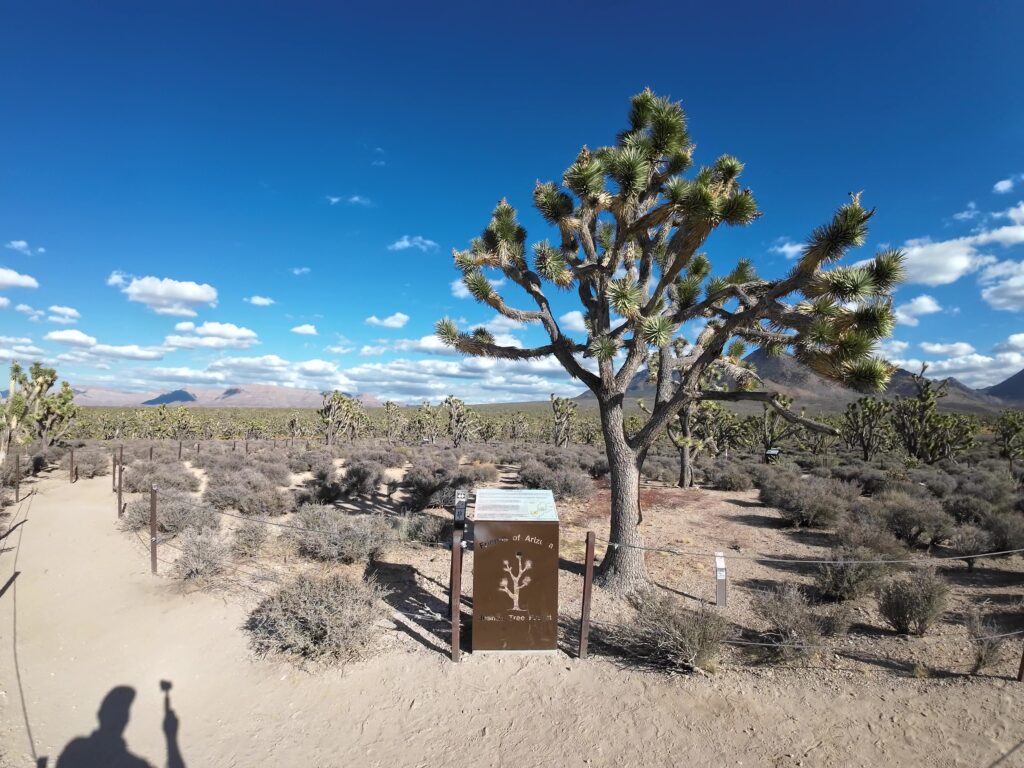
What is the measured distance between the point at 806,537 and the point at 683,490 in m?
6.35

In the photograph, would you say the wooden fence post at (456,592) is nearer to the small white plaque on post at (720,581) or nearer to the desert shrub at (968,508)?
the small white plaque on post at (720,581)

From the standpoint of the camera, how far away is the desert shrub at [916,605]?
19.7 ft

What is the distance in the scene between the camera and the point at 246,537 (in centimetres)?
912

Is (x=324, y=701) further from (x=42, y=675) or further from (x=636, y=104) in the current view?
(x=636, y=104)

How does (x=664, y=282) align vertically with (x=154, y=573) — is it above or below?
above

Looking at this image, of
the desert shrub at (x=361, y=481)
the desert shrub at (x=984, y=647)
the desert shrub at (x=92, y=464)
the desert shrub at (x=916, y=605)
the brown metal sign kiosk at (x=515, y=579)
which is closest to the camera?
the desert shrub at (x=984, y=647)

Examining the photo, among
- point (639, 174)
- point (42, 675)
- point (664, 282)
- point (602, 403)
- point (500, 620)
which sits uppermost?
point (639, 174)

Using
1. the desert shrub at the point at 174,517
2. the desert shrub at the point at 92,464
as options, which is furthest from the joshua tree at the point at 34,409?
the desert shrub at the point at 174,517

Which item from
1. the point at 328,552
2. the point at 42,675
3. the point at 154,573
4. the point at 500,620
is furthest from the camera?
the point at 328,552

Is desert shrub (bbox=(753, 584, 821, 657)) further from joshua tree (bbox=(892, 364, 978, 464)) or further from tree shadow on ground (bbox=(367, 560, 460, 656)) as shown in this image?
joshua tree (bbox=(892, 364, 978, 464))

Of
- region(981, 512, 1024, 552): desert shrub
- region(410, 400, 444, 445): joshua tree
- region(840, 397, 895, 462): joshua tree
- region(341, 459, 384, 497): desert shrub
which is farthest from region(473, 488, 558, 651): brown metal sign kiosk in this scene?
region(410, 400, 444, 445): joshua tree

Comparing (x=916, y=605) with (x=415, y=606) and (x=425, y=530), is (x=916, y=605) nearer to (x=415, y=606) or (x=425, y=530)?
(x=415, y=606)

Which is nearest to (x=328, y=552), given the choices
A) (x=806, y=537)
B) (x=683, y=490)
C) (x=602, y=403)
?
(x=602, y=403)

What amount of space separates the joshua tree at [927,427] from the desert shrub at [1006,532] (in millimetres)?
16517
